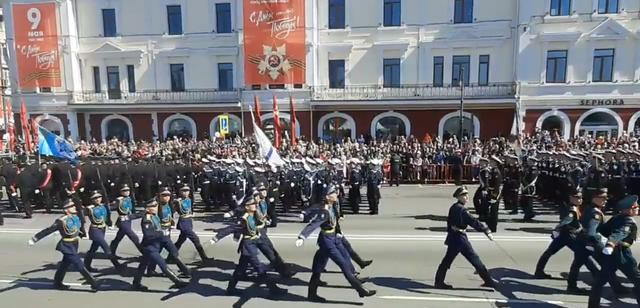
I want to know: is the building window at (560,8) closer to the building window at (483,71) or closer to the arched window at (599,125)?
the building window at (483,71)

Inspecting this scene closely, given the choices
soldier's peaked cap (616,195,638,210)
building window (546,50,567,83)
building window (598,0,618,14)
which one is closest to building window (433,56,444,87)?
building window (546,50,567,83)

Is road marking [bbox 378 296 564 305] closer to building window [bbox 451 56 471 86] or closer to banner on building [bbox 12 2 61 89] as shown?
building window [bbox 451 56 471 86]

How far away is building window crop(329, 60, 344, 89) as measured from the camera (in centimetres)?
2673

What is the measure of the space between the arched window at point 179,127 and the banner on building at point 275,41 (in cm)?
577

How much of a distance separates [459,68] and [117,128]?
2357cm

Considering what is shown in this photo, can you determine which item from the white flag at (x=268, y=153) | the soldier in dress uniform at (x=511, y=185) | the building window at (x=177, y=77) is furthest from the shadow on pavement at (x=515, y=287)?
the building window at (x=177, y=77)

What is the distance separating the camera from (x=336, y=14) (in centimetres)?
2656

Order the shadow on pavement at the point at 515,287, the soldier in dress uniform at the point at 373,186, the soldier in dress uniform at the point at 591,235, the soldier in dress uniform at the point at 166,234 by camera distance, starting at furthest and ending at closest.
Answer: the soldier in dress uniform at the point at 373,186, the soldier in dress uniform at the point at 166,234, the shadow on pavement at the point at 515,287, the soldier in dress uniform at the point at 591,235

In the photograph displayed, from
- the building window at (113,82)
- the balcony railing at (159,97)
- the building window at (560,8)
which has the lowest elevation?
the balcony railing at (159,97)

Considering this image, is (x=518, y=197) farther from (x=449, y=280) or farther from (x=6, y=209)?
(x=6, y=209)

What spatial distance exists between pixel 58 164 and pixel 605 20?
27231mm

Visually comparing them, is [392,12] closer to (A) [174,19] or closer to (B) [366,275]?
(A) [174,19]

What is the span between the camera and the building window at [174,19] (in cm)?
2784

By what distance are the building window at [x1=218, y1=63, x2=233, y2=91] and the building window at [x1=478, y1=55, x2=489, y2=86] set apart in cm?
1601
